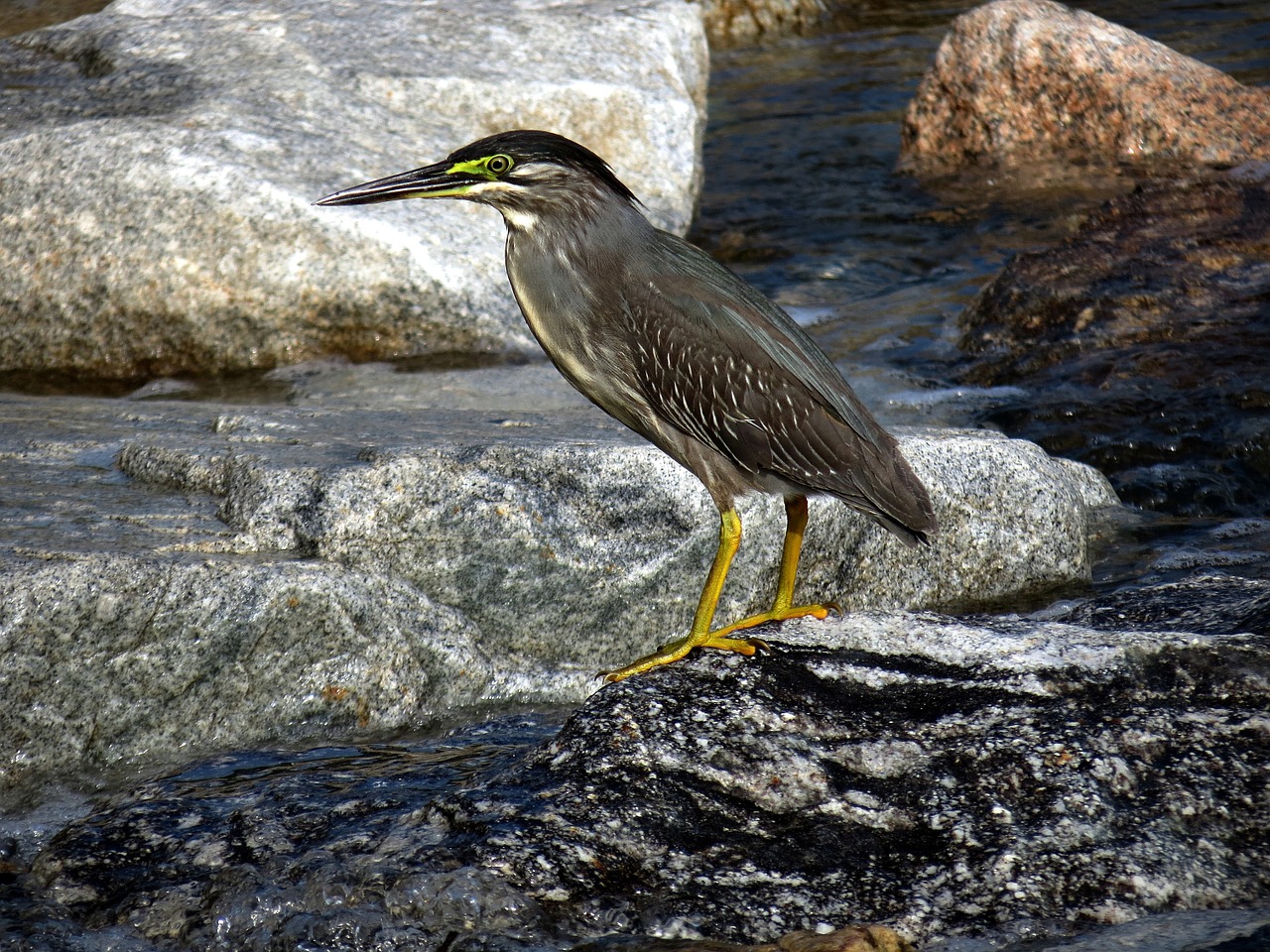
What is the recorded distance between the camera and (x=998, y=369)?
7.38m

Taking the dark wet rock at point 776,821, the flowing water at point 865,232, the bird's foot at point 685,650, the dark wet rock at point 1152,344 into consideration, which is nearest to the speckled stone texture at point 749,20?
the flowing water at point 865,232

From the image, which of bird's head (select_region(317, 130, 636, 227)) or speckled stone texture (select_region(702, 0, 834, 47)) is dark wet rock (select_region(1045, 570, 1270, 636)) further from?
speckled stone texture (select_region(702, 0, 834, 47))

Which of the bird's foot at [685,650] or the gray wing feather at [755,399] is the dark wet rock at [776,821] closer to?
the bird's foot at [685,650]

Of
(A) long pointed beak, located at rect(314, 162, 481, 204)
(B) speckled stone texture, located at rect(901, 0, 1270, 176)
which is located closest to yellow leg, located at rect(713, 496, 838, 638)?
(A) long pointed beak, located at rect(314, 162, 481, 204)

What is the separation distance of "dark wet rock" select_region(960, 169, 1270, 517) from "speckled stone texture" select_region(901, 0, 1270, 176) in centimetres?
209

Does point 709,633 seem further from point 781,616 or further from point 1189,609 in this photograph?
point 1189,609

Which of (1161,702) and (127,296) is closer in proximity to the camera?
(1161,702)

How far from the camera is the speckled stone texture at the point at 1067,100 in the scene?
10258 millimetres

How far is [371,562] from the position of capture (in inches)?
168

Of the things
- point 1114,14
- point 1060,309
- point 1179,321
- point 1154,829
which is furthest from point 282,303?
point 1114,14

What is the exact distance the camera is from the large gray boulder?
3734mm

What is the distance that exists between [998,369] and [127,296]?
15.3ft

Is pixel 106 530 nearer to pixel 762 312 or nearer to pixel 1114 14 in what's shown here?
pixel 762 312

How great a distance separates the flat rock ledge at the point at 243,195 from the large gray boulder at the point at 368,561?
1.49 metres
